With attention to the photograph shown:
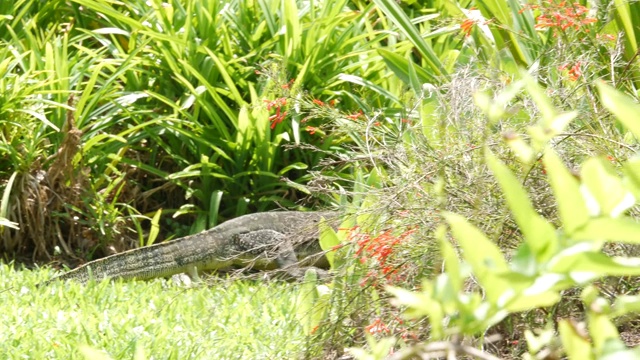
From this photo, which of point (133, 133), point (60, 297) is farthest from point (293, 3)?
point (60, 297)

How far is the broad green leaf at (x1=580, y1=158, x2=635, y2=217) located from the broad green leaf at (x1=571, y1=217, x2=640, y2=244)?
0.02 meters

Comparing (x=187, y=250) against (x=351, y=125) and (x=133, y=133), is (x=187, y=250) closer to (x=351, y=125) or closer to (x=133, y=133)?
(x=133, y=133)

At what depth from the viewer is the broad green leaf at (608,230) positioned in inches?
27.2

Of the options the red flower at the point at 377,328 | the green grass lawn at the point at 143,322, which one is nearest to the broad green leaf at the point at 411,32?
the green grass lawn at the point at 143,322

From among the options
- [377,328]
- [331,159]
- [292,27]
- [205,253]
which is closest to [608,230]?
[377,328]

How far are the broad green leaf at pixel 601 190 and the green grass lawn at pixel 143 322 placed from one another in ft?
8.62

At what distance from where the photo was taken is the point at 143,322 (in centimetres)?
409

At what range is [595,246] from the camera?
0.70 meters

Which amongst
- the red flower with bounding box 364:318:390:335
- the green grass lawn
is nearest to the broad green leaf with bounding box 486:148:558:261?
the red flower with bounding box 364:318:390:335

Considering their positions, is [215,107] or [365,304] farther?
[215,107]

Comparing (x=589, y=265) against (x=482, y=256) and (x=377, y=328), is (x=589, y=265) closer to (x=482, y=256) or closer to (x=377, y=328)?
(x=482, y=256)

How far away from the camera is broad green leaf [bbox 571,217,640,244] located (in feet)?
2.27

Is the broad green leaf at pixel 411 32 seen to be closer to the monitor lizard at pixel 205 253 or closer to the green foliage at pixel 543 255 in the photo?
the monitor lizard at pixel 205 253

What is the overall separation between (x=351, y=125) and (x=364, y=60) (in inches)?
136
